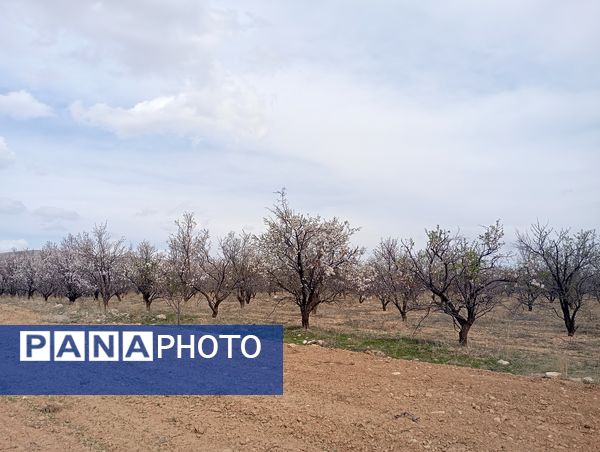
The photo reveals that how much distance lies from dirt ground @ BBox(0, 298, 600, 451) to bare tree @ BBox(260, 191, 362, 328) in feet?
28.0

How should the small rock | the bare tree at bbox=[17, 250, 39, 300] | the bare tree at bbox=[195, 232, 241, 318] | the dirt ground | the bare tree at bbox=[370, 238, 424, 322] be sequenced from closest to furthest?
the dirt ground → the small rock → the bare tree at bbox=[370, 238, 424, 322] → the bare tree at bbox=[195, 232, 241, 318] → the bare tree at bbox=[17, 250, 39, 300]

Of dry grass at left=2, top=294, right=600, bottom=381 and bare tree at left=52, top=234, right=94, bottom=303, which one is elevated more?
bare tree at left=52, top=234, right=94, bottom=303

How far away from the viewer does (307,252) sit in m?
18.9

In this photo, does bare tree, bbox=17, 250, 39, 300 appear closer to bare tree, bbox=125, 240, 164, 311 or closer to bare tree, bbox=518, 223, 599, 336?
bare tree, bbox=125, 240, 164, 311

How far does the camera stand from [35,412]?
866 cm

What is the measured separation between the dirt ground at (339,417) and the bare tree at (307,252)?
8.53m

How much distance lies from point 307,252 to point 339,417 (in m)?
11.3

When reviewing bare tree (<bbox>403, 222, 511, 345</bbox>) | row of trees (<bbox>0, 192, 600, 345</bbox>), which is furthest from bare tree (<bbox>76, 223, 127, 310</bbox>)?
bare tree (<bbox>403, 222, 511, 345</bbox>)

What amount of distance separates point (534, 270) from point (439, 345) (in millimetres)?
12028

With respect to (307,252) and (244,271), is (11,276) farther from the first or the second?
(307,252)

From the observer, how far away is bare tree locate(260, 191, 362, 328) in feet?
61.1

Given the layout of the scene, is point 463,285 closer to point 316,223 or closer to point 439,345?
point 439,345

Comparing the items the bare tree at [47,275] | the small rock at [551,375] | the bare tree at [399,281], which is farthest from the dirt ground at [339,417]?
the bare tree at [47,275]

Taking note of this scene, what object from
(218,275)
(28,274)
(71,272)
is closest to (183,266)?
(218,275)
